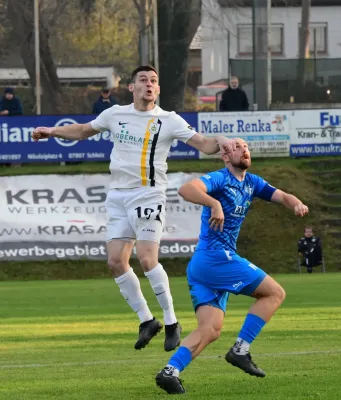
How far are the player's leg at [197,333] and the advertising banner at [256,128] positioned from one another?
22033mm

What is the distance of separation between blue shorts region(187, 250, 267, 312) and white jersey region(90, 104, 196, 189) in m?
1.96

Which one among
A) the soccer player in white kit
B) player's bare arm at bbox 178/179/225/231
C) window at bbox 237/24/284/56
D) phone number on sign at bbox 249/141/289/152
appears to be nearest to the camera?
player's bare arm at bbox 178/179/225/231

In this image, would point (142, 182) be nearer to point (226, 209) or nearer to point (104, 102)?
point (226, 209)

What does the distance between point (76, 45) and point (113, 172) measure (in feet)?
186

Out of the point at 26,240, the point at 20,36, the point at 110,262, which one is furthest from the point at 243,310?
the point at 20,36

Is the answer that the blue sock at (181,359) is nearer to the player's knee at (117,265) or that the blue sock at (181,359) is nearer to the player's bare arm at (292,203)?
the player's bare arm at (292,203)

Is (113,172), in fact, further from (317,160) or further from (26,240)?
(317,160)

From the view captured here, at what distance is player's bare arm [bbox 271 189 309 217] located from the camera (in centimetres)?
914

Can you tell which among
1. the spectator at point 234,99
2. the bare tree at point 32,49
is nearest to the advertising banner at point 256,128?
the spectator at point 234,99

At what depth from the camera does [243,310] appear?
18.0 m

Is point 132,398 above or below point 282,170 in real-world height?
above

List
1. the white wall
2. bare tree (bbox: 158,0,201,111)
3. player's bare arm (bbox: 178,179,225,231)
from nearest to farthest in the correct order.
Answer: player's bare arm (bbox: 178,179,225,231) → bare tree (bbox: 158,0,201,111) → the white wall

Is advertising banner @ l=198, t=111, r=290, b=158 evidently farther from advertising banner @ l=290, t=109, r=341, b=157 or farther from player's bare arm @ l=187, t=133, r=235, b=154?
player's bare arm @ l=187, t=133, r=235, b=154

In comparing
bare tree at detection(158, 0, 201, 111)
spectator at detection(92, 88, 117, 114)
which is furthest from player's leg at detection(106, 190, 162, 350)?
bare tree at detection(158, 0, 201, 111)
